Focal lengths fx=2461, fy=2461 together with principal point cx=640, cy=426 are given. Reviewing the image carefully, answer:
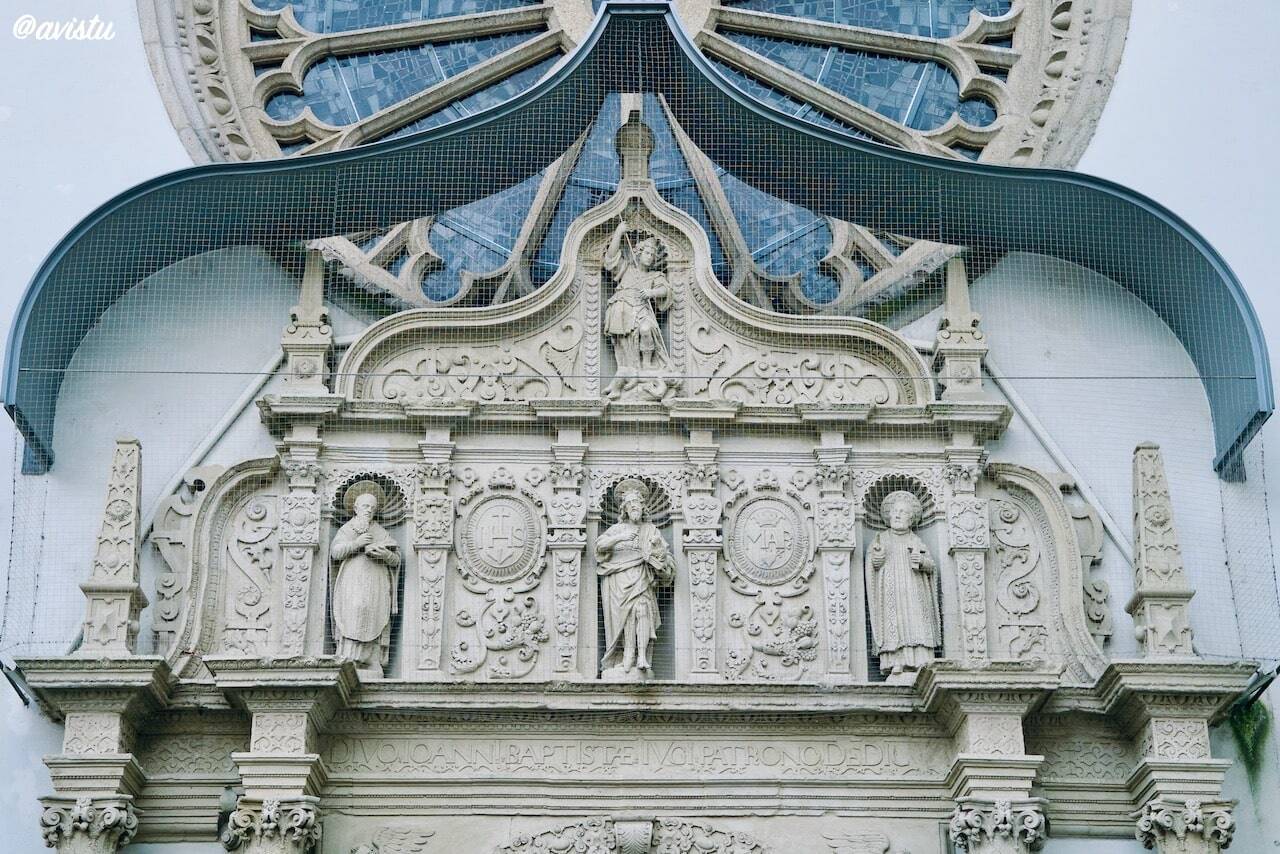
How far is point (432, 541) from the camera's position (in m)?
13.7

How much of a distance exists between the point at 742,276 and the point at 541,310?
126 cm

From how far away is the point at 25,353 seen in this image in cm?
1381

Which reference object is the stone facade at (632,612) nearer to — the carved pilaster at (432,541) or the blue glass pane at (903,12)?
the carved pilaster at (432,541)

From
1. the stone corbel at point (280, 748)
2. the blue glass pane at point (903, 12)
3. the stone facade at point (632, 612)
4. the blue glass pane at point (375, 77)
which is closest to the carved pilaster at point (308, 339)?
the stone facade at point (632, 612)

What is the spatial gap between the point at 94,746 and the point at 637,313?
3907mm

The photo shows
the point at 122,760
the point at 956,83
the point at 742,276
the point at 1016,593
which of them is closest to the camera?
the point at 122,760

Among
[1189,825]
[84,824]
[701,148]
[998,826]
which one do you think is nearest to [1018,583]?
[998,826]

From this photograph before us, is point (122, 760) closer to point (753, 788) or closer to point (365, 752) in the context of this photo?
point (365, 752)

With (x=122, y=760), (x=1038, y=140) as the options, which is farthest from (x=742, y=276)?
(x=122, y=760)

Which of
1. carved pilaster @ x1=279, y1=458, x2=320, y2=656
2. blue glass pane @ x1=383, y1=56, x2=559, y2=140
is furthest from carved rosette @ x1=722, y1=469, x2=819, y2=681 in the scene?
blue glass pane @ x1=383, y1=56, x2=559, y2=140

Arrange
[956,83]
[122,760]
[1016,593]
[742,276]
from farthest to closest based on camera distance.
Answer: [956,83], [742,276], [1016,593], [122,760]

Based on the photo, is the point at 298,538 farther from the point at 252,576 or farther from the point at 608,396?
the point at 608,396

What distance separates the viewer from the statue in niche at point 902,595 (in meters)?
13.4

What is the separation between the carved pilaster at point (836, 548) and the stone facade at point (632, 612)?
0.02m
